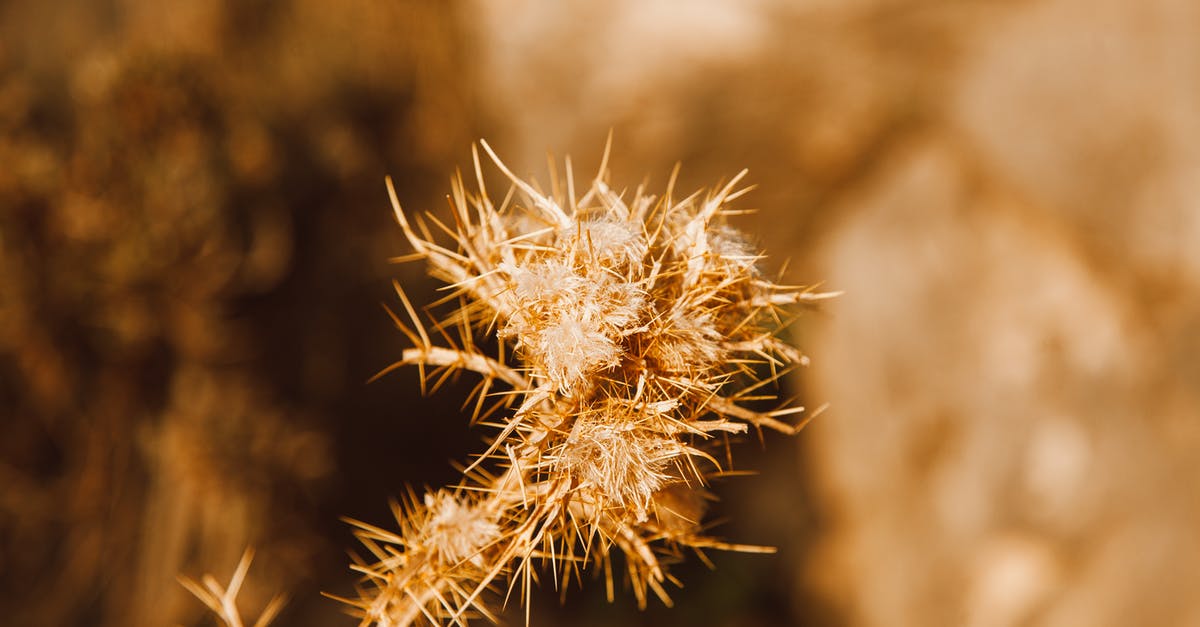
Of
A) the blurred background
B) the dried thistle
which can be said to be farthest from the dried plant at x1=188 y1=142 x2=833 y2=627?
the blurred background

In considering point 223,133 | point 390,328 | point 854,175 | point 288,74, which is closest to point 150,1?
point 288,74

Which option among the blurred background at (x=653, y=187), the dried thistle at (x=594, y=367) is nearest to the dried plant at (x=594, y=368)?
the dried thistle at (x=594, y=367)

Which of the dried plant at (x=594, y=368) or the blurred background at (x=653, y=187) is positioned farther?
the blurred background at (x=653, y=187)

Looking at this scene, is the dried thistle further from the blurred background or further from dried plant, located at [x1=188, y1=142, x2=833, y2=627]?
the blurred background

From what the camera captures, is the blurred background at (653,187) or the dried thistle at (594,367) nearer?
the dried thistle at (594,367)

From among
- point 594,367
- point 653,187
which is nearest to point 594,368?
point 594,367

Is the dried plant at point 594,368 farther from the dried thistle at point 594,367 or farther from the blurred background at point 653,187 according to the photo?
the blurred background at point 653,187

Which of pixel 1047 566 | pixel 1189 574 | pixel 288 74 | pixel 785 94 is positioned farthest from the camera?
pixel 785 94

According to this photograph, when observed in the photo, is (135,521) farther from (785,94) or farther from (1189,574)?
(1189,574)

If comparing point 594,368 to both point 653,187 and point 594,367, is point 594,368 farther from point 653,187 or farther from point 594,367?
point 653,187
